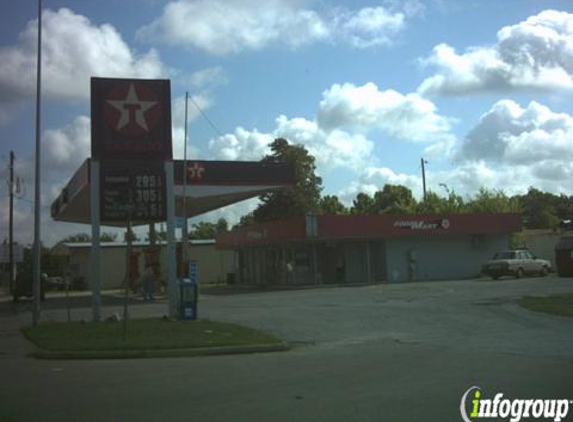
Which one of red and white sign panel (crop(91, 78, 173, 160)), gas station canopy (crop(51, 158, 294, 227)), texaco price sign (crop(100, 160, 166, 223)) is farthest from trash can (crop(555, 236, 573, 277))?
red and white sign panel (crop(91, 78, 173, 160))

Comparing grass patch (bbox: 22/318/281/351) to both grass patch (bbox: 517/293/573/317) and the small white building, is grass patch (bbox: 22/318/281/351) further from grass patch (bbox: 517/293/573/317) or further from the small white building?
the small white building

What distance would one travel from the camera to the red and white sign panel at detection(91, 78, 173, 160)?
21.7 m

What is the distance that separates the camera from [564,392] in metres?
8.74

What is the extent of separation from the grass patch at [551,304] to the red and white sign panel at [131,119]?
12.3 metres

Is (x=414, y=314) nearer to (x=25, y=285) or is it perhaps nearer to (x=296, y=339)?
(x=296, y=339)

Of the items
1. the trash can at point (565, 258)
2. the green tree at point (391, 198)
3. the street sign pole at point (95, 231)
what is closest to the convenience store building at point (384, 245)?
the trash can at point (565, 258)

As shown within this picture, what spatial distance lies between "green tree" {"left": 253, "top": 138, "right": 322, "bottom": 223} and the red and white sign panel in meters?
40.2

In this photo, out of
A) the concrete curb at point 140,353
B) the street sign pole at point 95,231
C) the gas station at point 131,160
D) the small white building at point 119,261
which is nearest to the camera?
the concrete curb at point 140,353

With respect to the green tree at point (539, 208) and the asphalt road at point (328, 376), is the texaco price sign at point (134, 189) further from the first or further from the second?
the green tree at point (539, 208)

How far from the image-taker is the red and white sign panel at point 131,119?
71.3 feet

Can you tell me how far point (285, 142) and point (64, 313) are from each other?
41.1 metres

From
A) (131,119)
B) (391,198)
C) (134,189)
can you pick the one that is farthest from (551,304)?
(391,198)

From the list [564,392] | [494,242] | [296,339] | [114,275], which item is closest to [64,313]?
[296,339]

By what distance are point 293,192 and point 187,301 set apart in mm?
43835
